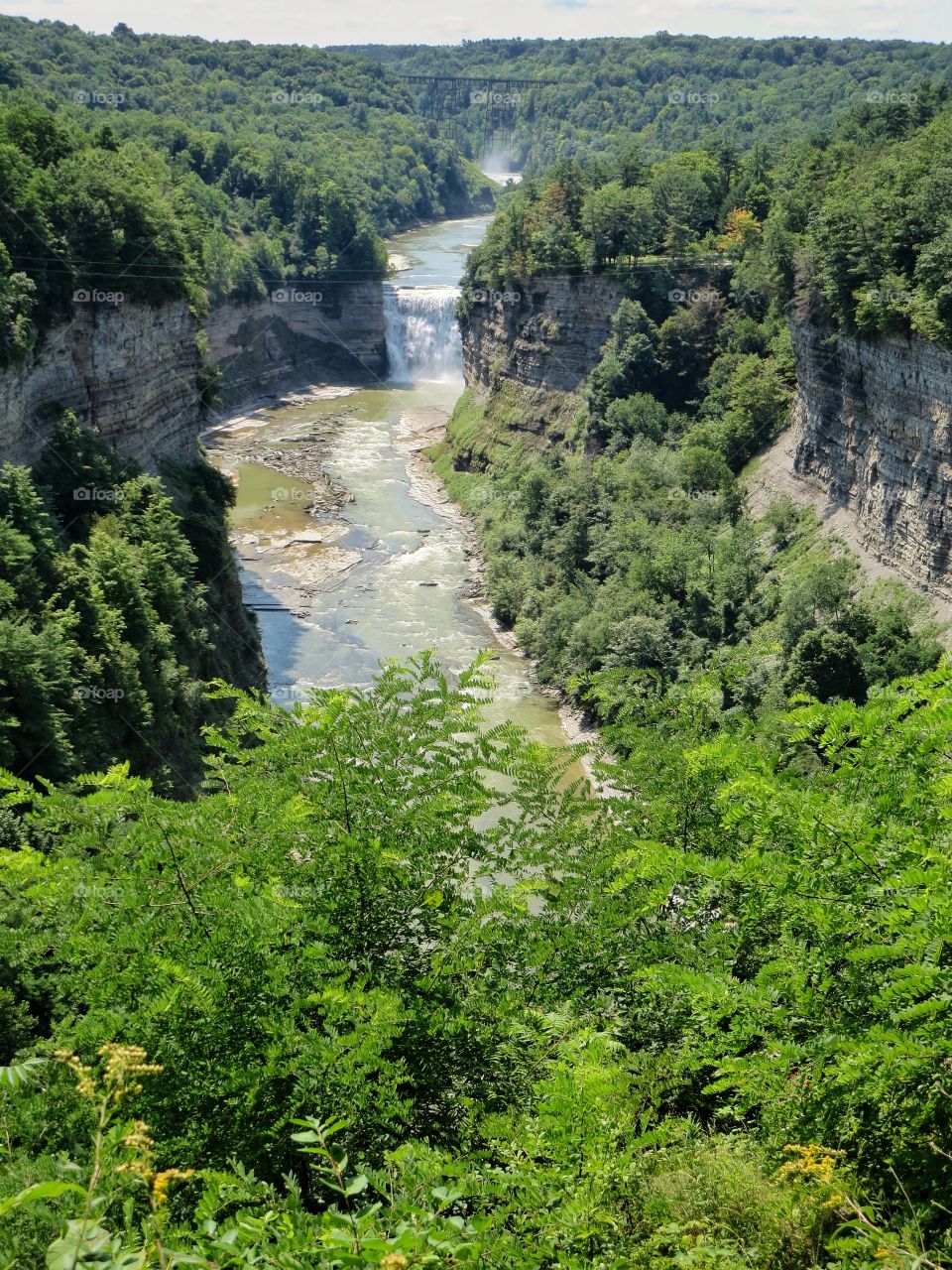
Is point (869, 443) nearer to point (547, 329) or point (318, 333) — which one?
point (547, 329)

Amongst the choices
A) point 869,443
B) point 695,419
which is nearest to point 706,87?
point 695,419

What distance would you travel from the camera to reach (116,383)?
135ft

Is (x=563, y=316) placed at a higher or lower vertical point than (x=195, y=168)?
lower

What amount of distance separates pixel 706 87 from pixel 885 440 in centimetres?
15233

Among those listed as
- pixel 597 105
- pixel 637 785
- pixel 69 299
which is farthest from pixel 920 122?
pixel 597 105

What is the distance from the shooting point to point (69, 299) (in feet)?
127

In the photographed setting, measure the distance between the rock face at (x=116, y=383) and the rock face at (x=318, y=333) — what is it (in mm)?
52302

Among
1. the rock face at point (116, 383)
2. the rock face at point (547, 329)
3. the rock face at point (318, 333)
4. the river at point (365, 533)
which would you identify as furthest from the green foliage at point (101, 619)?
the rock face at point (318, 333)

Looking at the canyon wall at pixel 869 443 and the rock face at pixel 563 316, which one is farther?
the rock face at pixel 563 316

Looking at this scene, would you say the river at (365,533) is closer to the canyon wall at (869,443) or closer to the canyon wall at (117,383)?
the canyon wall at (117,383)

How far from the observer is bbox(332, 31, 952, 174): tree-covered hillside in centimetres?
14538

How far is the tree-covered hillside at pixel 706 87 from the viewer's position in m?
145

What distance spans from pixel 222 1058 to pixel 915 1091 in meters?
5.78

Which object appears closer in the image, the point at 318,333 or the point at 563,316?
the point at 563,316
